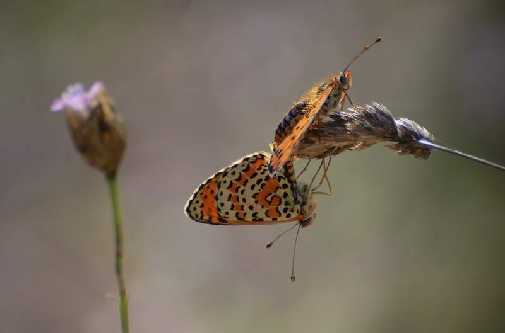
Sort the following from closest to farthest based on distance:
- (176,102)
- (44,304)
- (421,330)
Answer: (421,330)
(44,304)
(176,102)

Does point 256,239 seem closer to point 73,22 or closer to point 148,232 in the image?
point 148,232

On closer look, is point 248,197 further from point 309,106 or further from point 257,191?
point 309,106

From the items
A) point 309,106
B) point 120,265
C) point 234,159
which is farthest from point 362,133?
point 234,159

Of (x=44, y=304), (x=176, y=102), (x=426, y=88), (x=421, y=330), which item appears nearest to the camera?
(x=421, y=330)

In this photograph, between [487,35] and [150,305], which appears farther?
[487,35]

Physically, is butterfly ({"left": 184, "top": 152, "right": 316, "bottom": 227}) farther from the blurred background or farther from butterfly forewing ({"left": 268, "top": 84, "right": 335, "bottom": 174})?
the blurred background

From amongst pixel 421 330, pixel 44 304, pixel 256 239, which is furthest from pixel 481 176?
pixel 44 304

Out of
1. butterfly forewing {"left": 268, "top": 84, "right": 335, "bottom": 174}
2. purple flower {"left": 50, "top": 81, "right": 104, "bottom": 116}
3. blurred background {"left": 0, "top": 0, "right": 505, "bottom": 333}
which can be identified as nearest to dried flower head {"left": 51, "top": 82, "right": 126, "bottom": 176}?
purple flower {"left": 50, "top": 81, "right": 104, "bottom": 116}
